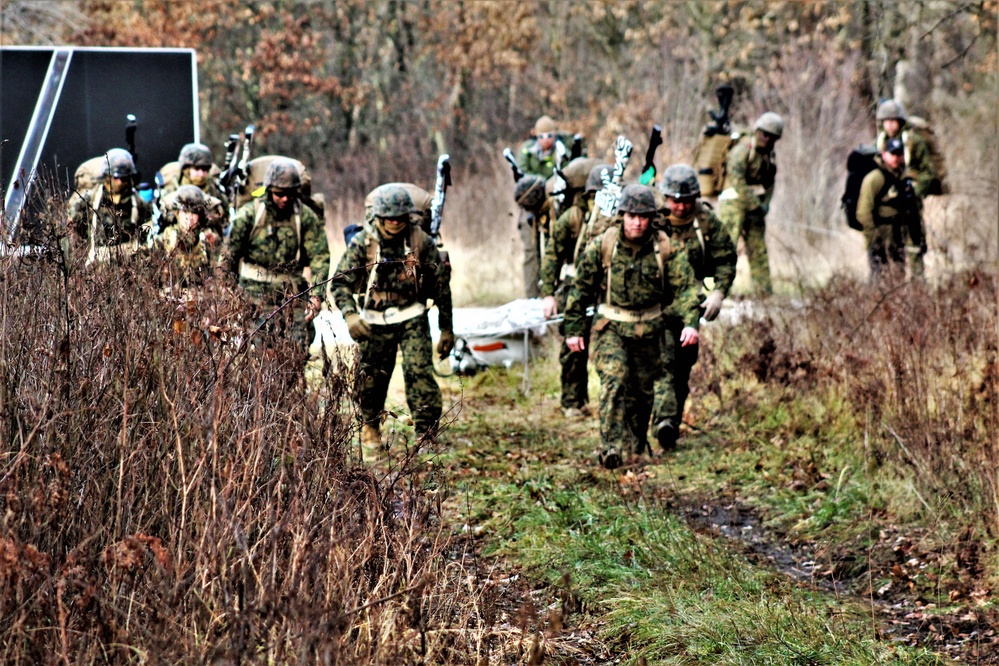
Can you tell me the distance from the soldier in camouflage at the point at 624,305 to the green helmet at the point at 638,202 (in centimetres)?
7

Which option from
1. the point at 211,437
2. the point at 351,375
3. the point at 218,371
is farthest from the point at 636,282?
the point at 211,437

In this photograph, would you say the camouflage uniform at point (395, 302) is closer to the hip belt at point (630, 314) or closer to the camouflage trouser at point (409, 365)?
the camouflage trouser at point (409, 365)

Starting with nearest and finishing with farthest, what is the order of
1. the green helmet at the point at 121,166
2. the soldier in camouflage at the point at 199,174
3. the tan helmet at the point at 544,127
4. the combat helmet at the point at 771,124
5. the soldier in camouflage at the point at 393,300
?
the soldier in camouflage at the point at 393,300
the green helmet at the point at 121,166
the soldier in camouflage at the point at 199,174
the combat helmet at the point at 771,124
the tan helmet at the point at 544,127

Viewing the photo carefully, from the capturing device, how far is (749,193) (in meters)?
14.3

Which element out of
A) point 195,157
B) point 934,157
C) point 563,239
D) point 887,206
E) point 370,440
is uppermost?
point 934,157

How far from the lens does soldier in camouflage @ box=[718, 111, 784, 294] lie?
14289 millimetres

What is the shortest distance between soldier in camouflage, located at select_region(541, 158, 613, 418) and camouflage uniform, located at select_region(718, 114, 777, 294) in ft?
11.6

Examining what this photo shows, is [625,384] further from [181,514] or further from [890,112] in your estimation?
[890,112]

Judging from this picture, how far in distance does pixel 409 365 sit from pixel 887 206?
614 cm

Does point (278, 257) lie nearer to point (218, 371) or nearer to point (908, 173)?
point (218, 371)

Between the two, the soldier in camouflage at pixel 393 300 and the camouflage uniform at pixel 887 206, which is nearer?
the soldier in camouflage at pixel 393 300

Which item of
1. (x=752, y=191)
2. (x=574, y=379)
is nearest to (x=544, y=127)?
(x=752, y=191)

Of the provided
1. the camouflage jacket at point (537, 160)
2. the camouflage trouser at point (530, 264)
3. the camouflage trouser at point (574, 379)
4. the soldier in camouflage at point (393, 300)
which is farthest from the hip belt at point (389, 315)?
the camouflage jacket at point (537, 160)

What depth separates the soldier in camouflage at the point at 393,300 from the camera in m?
9.16
